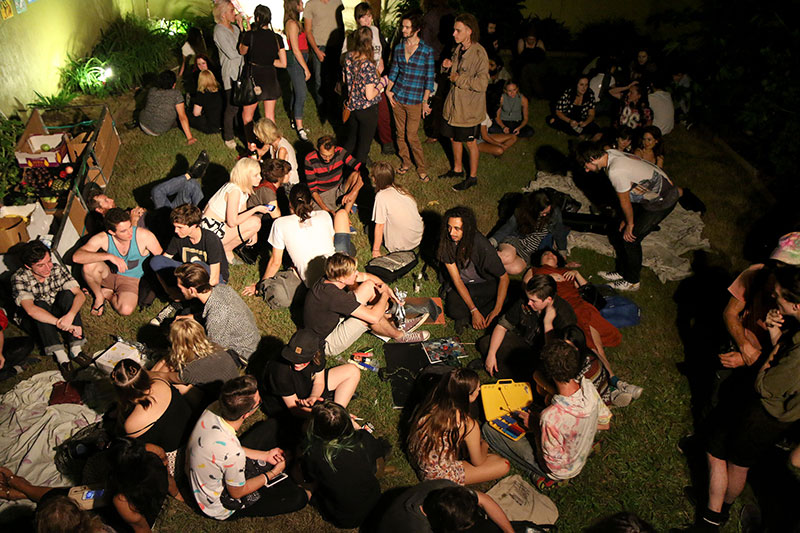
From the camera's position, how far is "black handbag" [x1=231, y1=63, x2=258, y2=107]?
7.64m

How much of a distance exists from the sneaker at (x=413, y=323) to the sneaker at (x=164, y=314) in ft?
8.42

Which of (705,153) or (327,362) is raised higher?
(327,362)

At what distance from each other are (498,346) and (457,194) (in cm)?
317

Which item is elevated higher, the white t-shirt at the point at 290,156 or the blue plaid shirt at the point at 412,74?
the blue plaid shirt at the point at 412,74

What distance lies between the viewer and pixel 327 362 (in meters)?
5.55

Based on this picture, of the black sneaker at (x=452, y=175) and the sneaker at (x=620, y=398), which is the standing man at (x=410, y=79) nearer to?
the black sneaker at (x=452, y=175)

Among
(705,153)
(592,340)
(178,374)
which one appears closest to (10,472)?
(178,374)

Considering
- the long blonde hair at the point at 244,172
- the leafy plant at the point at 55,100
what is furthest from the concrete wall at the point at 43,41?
the long blonde hair at the point at 244,172

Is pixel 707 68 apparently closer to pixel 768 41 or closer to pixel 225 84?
pixel 768 41

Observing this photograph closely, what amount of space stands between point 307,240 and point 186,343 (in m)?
1.75

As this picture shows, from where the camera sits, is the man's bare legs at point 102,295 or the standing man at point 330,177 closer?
the man's bare legs at point 102,295

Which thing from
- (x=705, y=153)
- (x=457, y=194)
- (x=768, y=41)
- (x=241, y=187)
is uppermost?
(x=241, y=187)

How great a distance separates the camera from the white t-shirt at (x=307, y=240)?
18.8 feet

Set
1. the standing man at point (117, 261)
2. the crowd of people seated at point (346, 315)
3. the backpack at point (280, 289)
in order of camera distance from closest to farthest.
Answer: the crowd of people seated at point (346, 315) < the standing man at point (117, 261) < the backpack at point (280, 289)
